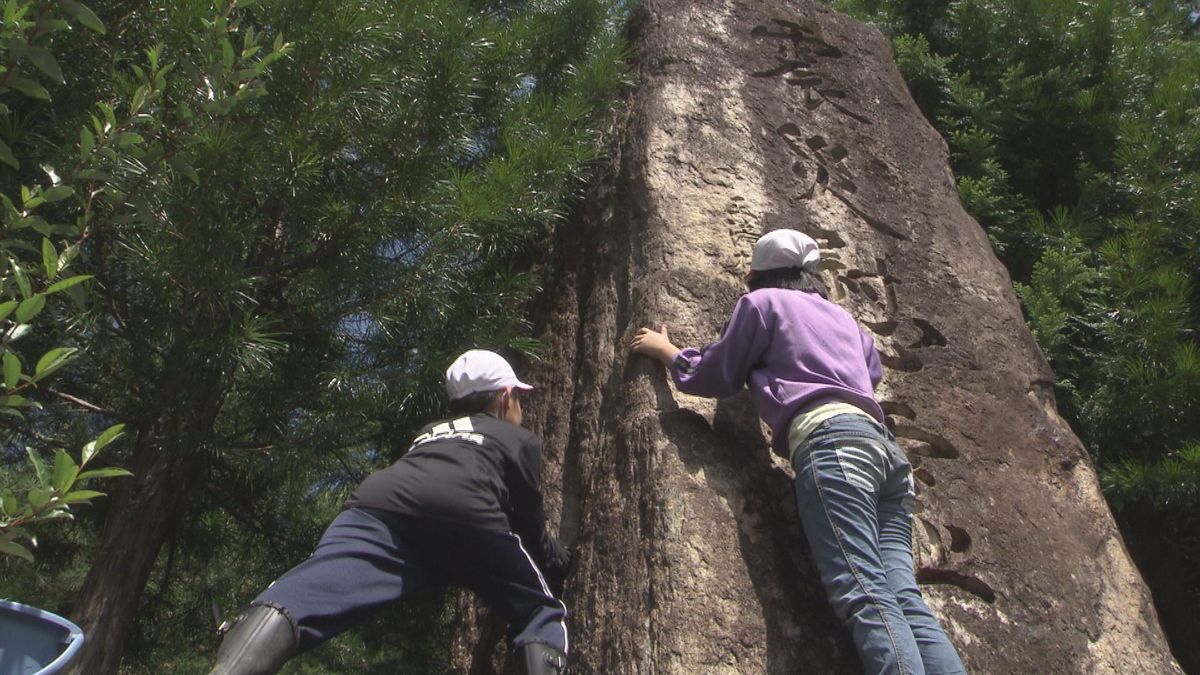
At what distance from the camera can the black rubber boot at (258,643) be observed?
8.15ft

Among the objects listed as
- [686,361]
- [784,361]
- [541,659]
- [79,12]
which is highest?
[79,12]

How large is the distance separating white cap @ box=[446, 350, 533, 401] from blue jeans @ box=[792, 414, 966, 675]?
899mm

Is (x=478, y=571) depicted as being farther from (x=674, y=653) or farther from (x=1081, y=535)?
(x=1081, y=535)

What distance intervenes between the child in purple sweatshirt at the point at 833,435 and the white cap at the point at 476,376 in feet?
1.71

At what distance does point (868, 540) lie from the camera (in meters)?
2.74

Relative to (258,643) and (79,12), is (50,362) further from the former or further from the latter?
(258,643)

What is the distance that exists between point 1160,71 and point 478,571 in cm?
581

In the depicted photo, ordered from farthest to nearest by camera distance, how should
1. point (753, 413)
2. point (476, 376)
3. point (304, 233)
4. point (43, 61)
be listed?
point (304, 233)
point (753, 413)
point (476, 376)
point (43, 61)

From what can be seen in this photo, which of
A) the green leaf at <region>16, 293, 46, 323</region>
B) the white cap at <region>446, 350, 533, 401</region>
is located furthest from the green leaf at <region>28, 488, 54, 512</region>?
the white cap at <region>446, 350, 533, 401</region>

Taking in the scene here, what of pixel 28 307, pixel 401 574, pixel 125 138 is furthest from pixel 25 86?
pixel 401 574

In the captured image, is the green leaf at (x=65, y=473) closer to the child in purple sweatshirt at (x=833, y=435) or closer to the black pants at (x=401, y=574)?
the black pants at (x=401, y=574)

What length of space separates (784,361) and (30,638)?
1.98m

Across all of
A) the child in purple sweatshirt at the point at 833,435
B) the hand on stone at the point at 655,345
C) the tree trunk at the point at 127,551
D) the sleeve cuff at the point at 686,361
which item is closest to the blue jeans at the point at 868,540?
the child in purple sweatshirt at the point at 833,435

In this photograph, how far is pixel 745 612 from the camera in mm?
2949
